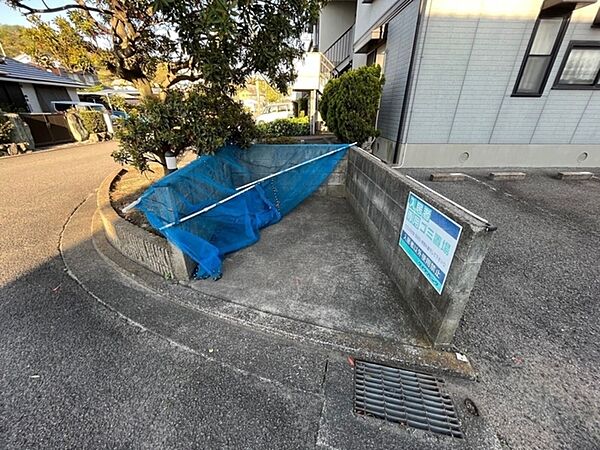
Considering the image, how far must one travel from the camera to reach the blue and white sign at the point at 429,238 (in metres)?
1.83

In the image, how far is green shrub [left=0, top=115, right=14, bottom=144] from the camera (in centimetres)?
916

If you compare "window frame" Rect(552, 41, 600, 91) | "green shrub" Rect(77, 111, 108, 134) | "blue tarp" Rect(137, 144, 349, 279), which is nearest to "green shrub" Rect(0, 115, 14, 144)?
"green shrub" Rect(77, 111, 108, 134)

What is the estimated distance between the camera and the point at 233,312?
7.82 ft

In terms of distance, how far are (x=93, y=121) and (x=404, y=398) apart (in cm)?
1702

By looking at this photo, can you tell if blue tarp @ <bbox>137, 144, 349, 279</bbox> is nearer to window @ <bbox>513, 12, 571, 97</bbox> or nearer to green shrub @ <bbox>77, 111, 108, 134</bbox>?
window @ <bbox>513, 12, 571, 97</bbox>

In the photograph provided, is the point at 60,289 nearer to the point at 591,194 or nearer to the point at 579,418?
the point at 579,418

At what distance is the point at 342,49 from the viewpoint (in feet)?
41.1

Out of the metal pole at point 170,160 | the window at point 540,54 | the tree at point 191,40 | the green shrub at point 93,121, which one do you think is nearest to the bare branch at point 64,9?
the tree at point 191,40

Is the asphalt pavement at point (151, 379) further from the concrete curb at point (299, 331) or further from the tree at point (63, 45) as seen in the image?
the tree at point (63, 45)

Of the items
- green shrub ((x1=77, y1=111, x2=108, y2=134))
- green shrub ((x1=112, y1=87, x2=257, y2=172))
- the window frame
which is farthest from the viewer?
green shrub ((x1=77, y1=111, x2=108, y2=134))

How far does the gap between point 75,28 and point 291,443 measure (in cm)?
487

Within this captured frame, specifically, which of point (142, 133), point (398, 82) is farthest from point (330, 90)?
point (142, 133)

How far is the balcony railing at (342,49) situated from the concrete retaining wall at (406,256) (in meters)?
10.4

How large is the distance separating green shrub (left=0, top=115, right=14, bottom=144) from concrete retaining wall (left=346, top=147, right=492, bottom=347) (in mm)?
12651
